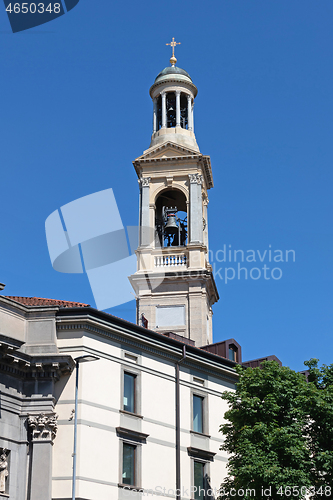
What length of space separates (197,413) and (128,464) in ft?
19.6

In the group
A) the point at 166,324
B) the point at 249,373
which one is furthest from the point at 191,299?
the point at 249,373

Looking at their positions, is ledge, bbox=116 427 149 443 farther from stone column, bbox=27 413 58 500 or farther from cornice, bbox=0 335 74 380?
cornice, bbox=0 335 74 380

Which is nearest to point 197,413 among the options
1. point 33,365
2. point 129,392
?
point 129,392

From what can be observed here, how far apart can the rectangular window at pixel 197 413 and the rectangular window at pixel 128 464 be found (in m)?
4.85

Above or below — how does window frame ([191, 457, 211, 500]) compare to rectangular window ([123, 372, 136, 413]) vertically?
below

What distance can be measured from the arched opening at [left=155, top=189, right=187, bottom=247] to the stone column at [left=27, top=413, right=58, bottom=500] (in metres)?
29.0

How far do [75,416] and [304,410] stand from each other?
1082 cm

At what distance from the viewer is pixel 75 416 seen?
33969mm

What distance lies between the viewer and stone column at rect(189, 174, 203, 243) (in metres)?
61.6

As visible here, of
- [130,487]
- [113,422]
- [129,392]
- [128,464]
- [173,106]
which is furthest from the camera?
[173,106]

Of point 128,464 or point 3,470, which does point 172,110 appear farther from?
point 3,470

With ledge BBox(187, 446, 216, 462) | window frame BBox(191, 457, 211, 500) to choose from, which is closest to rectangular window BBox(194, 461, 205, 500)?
window frame BBox(191, 457, 211, 500)

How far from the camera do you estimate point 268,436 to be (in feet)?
118

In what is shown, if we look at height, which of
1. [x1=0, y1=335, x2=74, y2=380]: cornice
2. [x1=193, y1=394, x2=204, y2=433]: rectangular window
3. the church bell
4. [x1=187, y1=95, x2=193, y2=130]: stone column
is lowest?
[x1=193, y1=394, x2=204, y2=433]: rectangular window
